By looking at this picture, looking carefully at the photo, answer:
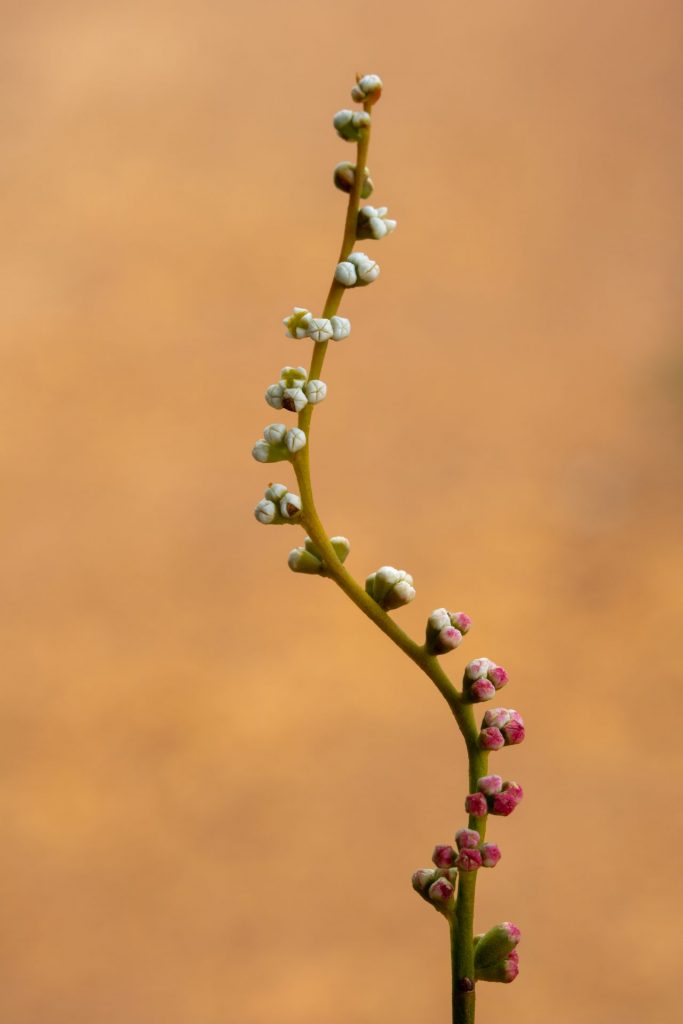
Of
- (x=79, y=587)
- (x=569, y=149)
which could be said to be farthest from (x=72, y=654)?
(x=569, y=149)

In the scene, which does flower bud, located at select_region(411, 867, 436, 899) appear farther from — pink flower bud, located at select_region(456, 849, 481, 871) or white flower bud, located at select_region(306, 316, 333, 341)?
white flower bud, located at select_region(306, 316, 333, 341)

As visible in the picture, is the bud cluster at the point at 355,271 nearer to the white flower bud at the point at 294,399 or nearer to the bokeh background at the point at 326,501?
the white flower bud at the point at 294,399

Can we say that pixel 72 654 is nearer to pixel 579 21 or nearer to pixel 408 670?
pixel 408 670

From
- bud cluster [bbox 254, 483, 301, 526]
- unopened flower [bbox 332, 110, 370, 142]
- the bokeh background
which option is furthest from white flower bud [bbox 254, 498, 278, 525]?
the bokeh background

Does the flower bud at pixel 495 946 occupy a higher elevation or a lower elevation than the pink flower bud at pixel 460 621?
lower

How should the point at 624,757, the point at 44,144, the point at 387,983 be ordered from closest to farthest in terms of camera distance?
the point at 387,983 < the point at 624,757 < the point at 44,144

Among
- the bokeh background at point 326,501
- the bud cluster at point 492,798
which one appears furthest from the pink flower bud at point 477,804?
the bokeh background at point 326,501

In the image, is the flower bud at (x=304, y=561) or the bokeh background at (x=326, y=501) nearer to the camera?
the flower bud at (x=304, y=561)
